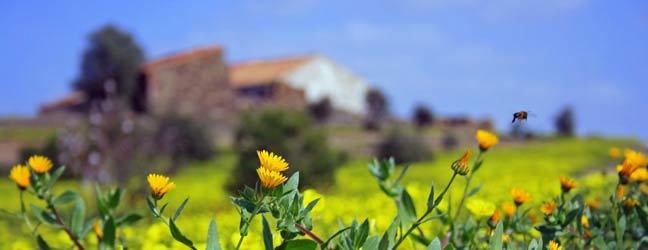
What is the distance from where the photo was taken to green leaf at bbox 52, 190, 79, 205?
1.49 meters

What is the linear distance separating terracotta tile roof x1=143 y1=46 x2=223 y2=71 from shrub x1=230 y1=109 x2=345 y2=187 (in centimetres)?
1440

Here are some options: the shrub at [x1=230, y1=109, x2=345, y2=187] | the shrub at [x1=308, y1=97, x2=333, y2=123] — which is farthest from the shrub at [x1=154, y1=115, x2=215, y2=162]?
the shrub at [x1=230, y1=109, x2=345, y2=187]

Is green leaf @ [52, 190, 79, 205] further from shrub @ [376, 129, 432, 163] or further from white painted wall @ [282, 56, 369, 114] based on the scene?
white painted wall @ [282, 56, 369, 114]

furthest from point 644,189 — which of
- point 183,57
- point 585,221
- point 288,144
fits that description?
point 183,57

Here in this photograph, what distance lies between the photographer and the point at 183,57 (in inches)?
1023

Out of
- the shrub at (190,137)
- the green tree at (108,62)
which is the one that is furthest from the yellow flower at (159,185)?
the green tree at (108,62)

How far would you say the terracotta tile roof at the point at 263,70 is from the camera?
3105 centimetres

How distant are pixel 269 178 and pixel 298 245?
0.47 ft

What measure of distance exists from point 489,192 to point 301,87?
26.3m

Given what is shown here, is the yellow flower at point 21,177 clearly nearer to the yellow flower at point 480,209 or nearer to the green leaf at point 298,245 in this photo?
the green leaf at point 298,245

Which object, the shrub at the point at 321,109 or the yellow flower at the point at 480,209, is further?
the shrub at the point at 321,109

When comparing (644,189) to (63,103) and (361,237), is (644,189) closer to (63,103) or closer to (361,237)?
(361,237)

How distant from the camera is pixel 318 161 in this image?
435 inches

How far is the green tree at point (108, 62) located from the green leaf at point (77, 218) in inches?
1159
